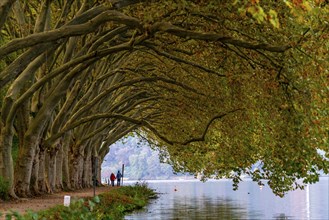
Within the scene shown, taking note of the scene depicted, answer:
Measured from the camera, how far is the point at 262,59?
809 inches

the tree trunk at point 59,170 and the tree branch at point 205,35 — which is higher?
the tree branch at point 205,35

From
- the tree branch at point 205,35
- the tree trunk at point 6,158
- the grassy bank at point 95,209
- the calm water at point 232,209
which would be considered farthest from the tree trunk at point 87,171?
the tree branch at point 205,35

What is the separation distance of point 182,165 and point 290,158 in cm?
4586

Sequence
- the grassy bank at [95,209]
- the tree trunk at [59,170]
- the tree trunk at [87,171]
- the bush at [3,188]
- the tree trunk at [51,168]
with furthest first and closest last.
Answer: the tree trunk at [87,171] → the tree trunk at [59,170] → the tree trunk at [51,168] → the bush at [3,188] → the grassy bank at [95,209]

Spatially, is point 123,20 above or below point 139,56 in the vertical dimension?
below

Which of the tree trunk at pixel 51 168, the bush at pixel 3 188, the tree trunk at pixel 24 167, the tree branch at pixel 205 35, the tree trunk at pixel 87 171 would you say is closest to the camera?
the tree branch at pixel 205 35

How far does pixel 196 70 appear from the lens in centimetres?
2970

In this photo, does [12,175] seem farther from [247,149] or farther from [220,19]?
[220,19]

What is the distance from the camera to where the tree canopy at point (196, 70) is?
16891 millimetres

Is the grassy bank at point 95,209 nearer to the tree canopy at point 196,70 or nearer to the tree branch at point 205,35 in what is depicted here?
the tree canopy at point 196,70

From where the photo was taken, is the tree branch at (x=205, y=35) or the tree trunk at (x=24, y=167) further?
the tree trunk at (x=24, y=167)

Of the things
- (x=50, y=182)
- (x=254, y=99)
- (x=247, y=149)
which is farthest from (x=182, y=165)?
(x=254, y=99)

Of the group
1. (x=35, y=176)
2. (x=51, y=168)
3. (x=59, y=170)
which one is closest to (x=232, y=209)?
(x=59, y=170)

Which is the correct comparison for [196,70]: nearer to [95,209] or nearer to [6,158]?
[95,209]
